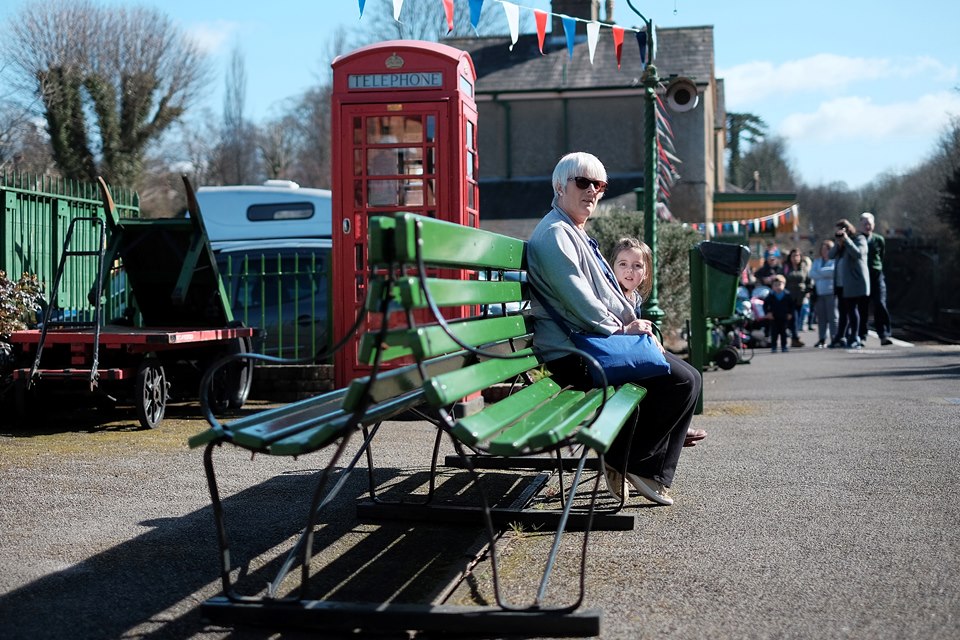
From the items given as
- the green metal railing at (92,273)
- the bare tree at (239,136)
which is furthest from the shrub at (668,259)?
the bare tree at (239,136)

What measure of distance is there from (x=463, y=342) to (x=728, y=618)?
4.30 feet

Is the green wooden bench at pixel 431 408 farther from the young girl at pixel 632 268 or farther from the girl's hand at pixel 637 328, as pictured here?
the young girl at pixel 632 268

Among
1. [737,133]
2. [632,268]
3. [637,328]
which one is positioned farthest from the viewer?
[737,133]

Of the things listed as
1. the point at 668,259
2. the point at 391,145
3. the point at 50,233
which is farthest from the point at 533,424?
the point at 668,259

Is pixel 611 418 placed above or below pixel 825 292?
below

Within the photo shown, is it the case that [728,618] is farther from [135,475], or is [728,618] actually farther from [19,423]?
[19,423]

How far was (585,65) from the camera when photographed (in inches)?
1426

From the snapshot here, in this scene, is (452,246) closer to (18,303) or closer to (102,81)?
(18,303)

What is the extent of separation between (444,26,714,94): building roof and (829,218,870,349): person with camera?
673 inches

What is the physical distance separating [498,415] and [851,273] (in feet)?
50.4

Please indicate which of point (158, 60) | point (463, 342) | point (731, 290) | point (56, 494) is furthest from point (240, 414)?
point (158, 60)

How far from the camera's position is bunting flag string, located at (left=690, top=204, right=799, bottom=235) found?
34062 millimetres

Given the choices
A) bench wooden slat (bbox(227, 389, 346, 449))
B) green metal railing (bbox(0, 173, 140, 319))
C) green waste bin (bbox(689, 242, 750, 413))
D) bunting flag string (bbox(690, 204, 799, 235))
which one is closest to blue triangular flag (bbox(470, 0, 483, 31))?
green waste bin (bbox(689, 242, 750, 413))

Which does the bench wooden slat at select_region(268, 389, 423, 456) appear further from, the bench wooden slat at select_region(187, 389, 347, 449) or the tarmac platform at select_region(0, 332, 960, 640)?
the tarmac platform at select_region(0, 332, 960, 640)
